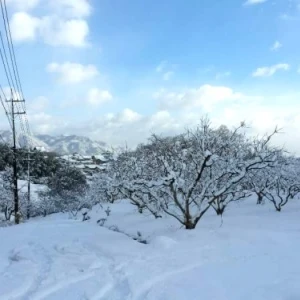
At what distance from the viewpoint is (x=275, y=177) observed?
71.9 ft

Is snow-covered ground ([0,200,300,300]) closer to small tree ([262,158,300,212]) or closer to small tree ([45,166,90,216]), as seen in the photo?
small tree ([262,158,300,212])

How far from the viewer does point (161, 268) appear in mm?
7969

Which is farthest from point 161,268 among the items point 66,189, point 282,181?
point 66,189

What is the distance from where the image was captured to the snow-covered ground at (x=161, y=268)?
6246mm

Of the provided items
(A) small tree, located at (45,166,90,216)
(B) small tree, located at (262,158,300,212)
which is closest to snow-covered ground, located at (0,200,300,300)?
(B) small tree, located at (262,158,300,212)

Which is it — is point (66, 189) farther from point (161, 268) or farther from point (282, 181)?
point (161, 268)

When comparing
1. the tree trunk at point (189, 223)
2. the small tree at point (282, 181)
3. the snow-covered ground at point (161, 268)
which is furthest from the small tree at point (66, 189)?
the snow-covered ground at point (161, 268)

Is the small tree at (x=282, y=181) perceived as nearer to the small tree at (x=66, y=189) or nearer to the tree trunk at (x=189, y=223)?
the tree trunk at (x=189, y=223)

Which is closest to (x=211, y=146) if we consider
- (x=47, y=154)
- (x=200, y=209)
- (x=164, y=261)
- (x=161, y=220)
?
(x=200, y=209)

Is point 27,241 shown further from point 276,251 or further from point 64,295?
point 276,251

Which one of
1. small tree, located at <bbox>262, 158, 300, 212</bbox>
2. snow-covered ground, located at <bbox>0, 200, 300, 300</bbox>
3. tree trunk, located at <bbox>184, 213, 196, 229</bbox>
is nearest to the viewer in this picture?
snow-covered ground, located at <bbox>0, 200, 300, 300</bbox>

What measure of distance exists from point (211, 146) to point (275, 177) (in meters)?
9.48

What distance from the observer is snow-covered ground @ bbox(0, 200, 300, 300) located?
6246 millimetres

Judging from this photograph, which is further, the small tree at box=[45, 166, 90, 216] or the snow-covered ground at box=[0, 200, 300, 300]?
the small tree at box=[45, 166, 90, 216]
